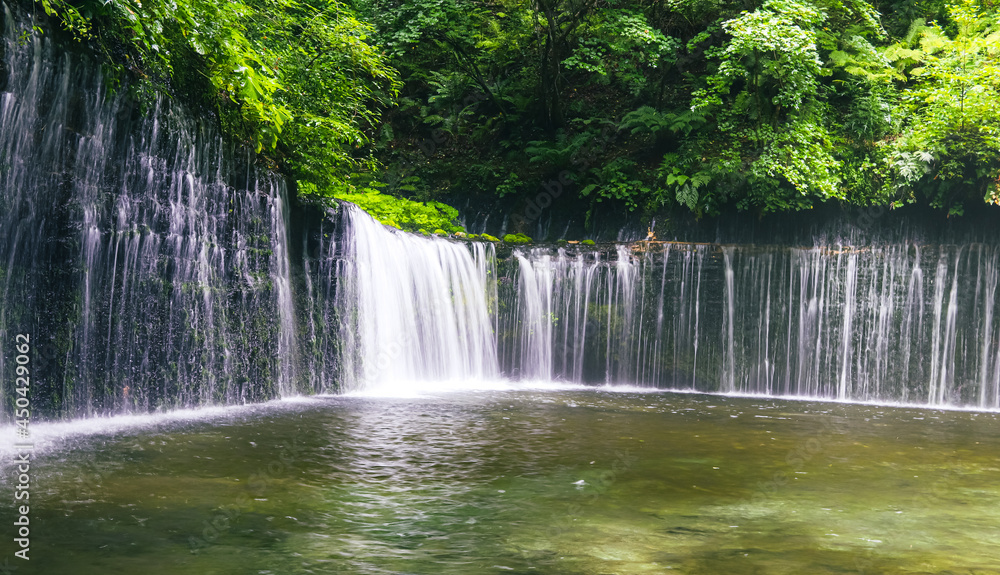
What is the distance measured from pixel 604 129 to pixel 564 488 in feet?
51.3

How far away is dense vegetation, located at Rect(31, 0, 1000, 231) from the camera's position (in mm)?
11320

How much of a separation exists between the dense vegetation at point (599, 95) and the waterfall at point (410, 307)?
1.72 metres

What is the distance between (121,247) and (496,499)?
240 inches

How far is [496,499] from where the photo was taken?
18.8ft

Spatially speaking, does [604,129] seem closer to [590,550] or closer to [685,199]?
[685,199]

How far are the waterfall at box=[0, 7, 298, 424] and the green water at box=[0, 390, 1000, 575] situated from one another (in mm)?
1076

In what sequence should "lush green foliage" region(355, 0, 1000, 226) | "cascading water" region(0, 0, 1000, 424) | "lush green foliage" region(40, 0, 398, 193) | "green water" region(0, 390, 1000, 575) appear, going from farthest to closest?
"lush green foliage" region(355, 0, 1000, 226), "lush green foliage" region(40, 0, 398, 193), "cascading water" region(0, 0, 1000, 424), "green water" region(0, 390, 1000, 575)

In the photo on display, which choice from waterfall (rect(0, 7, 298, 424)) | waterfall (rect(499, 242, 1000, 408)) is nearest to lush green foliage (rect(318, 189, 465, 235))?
waterfall (rect(499, 242, 1000, 408))

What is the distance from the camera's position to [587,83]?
21.1 meters

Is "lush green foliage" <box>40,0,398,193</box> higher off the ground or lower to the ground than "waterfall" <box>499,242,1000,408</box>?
higher

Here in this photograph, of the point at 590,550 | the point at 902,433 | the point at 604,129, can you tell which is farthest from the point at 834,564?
the point at 604,129

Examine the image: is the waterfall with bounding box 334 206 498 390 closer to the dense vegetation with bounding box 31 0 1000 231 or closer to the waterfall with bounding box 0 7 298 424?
the dense vegetation with bounding box 31 0 1000 231

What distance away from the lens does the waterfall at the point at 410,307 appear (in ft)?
44.1

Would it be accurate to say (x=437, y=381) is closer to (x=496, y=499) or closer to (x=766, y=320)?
(x=766, y=320)
